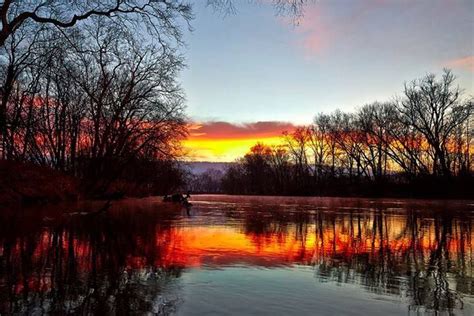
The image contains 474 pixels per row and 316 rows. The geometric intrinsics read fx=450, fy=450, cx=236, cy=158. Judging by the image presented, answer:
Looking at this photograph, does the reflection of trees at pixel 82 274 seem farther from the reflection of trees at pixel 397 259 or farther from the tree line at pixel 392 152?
the tree line at pixel 392 152

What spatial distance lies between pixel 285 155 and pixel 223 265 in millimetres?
134471

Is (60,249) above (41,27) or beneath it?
beneath

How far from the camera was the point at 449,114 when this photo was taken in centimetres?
7162

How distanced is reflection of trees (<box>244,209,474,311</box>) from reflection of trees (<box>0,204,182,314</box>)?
3187 mm

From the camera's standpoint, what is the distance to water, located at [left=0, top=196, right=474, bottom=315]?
5.99 metres

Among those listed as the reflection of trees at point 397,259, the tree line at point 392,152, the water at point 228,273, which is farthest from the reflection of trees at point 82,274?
the tree line at point 392,152

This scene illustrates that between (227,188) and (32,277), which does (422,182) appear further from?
(227,188)

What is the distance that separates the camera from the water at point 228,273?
236 inches

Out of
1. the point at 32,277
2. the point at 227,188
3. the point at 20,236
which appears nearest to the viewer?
the point at 32,277

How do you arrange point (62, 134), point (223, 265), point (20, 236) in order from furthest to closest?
point (62, 134) < point (20, 236) < point (223, 265)

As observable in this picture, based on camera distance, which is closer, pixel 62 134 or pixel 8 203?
pixel 8 203

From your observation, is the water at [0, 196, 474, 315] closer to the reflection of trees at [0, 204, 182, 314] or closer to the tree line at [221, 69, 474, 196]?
the reflection of trees at [0, 204, 182, 314]

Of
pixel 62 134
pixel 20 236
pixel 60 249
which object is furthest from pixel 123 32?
pixel 62 134

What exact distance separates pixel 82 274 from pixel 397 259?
6.86m
